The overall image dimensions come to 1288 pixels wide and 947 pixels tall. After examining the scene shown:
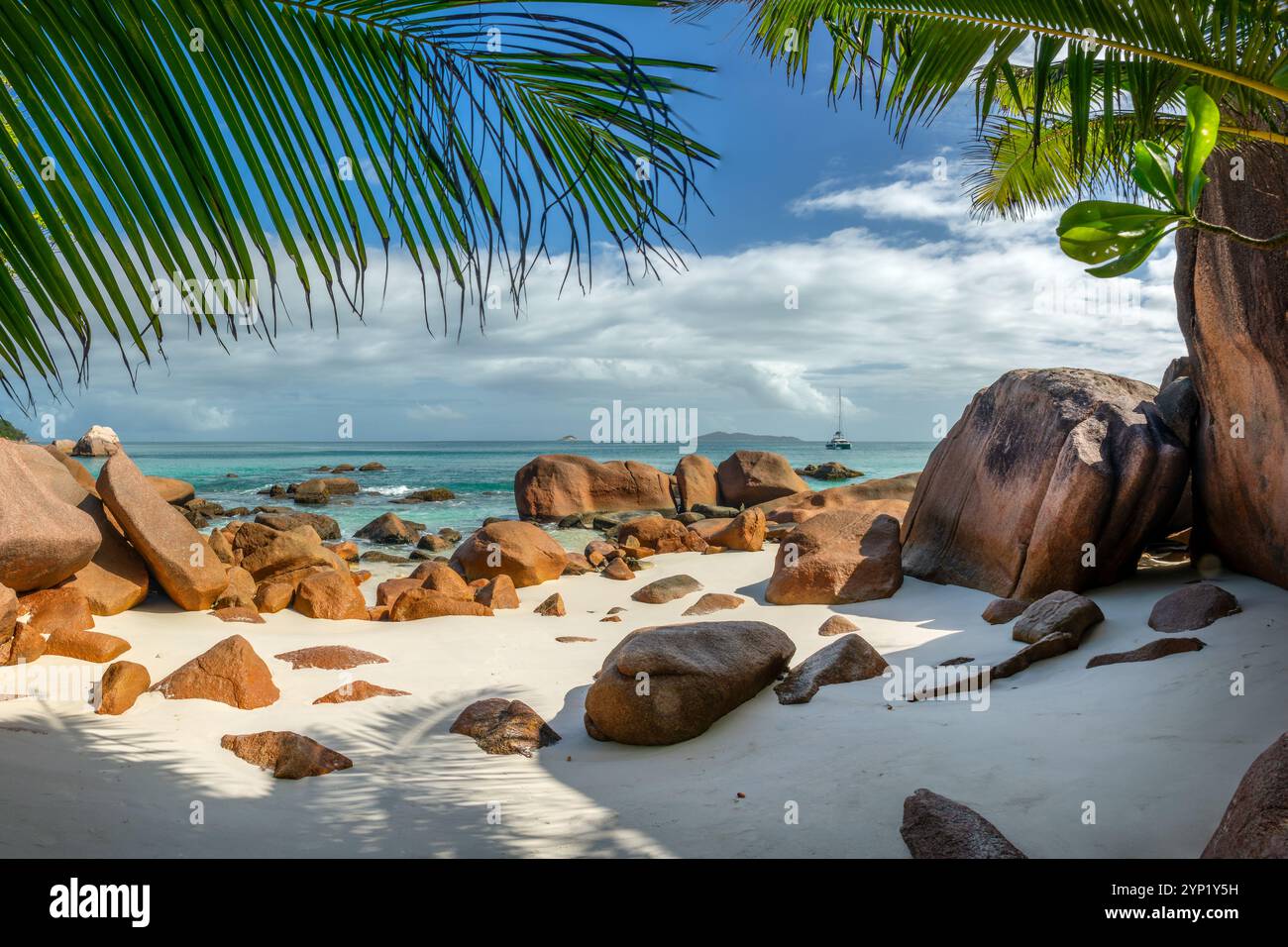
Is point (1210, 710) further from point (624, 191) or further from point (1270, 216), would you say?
point (624, 191)

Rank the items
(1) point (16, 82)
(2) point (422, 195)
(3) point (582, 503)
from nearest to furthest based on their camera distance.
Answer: (1) point (16, 82) < (2) point (422, 195) < (3) point (582, 503)

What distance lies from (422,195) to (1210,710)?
3.89 meters

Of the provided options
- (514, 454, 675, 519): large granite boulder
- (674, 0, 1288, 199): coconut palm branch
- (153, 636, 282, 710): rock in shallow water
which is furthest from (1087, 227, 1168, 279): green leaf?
(514, 454, 675, 519): large granite boulder

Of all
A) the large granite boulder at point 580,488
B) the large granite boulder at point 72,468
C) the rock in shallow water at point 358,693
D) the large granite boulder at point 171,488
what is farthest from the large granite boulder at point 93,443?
the rock in shallow water at point 358,693

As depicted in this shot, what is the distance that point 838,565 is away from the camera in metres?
7.85

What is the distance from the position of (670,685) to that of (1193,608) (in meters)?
3.34

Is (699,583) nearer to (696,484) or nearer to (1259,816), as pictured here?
(1259,816)

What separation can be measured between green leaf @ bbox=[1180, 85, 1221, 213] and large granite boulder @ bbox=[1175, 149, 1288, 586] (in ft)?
11.6

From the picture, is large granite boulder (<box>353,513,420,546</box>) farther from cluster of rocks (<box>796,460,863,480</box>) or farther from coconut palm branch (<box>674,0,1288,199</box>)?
cluster of rocks (<box>796,460,863,480</box>)

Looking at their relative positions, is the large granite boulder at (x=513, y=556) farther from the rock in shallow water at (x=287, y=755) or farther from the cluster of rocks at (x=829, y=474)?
the cluster of rocks at (x=829, y=474)

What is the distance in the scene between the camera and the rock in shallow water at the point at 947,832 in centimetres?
263

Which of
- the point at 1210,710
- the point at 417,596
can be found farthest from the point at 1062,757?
the point at 417,596

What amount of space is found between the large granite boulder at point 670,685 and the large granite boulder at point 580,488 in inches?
630
